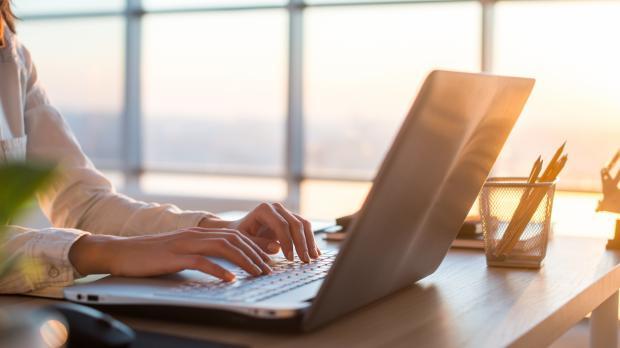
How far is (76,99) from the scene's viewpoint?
586cm

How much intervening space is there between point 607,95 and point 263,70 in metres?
1.98

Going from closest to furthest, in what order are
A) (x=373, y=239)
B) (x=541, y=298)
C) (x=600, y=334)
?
(x=373, y=239) → (x=541, y=298) → (x=600, y=334)

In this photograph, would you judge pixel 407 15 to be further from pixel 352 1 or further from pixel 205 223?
pixel 205 223

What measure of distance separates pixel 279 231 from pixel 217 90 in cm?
426

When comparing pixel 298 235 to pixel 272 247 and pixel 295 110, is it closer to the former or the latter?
pixel 272 247

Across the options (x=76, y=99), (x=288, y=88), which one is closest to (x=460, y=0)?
(x=288, y=88)

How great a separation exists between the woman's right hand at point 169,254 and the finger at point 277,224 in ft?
0.39

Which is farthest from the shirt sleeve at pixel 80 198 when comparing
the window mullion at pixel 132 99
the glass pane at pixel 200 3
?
the window mullion at pixel 132 99

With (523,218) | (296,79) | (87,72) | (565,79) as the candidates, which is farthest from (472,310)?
(87,72)

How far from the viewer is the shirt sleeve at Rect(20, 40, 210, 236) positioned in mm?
1551

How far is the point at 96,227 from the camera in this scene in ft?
5.37

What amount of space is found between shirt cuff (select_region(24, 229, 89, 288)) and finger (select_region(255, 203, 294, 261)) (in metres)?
0.27

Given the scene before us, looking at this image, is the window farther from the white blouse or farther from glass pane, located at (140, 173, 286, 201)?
the white blouse

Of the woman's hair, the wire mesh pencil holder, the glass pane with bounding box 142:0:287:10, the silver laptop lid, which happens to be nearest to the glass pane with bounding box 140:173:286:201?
the glass pane with bounding box 142:0:287:10
